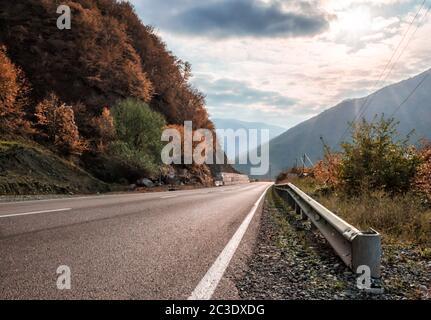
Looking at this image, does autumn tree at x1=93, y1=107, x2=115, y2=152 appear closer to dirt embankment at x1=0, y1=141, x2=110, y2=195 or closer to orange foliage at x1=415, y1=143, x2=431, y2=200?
dirt embankment at x1=0, y1=141, x2=110, y2=195

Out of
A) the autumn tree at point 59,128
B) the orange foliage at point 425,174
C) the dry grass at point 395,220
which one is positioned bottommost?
the dry grass at point 395,220

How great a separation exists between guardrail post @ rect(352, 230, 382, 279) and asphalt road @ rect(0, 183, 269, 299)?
1.52m

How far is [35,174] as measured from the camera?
2492 cm

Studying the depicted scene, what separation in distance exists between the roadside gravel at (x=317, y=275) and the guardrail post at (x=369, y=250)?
0.17m

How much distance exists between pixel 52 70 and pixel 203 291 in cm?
5153

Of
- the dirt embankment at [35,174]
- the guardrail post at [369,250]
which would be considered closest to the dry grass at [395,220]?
the guardrail post at [369,250]

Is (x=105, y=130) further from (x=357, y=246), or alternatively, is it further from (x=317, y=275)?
(x=357, y=246)

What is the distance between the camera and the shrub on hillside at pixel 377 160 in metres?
10.7

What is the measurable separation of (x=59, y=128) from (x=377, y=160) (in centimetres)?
3230

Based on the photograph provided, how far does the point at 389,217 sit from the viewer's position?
7496 millimetres

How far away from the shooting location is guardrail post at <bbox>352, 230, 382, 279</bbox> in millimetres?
4039

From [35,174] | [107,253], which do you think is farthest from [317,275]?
[35,174]

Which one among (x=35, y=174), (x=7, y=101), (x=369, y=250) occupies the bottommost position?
(x=369, y=250)

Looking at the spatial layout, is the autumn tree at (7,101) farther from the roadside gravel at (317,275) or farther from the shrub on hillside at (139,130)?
the roadside gravel at (317,275)
